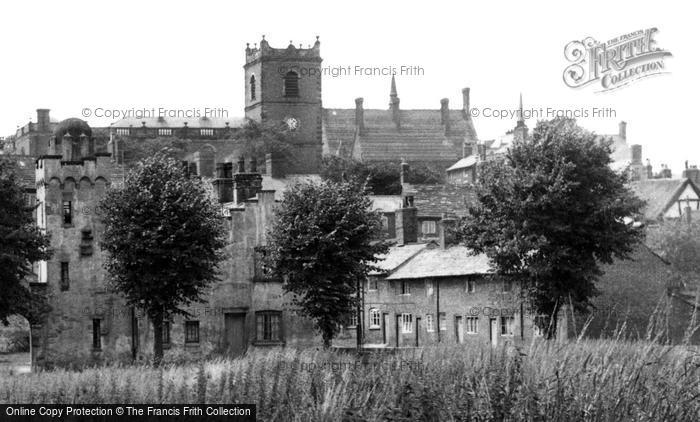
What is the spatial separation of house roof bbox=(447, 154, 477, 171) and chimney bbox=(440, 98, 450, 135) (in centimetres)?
1742

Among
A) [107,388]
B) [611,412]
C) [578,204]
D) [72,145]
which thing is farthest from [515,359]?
[72,145]

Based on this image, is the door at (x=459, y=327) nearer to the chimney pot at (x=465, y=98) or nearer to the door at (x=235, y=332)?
the door at (x=235, y=332)

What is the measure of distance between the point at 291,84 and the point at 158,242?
97395 mm

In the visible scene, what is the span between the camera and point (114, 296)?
5466 centimetres

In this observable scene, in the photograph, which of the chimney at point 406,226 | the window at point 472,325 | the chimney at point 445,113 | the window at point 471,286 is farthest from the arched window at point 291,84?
the window at point 472,325

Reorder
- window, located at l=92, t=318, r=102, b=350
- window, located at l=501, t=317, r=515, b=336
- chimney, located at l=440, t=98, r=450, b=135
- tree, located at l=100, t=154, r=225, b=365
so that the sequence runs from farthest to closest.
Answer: chimney, located at l=440, t=98, r=450, b=135 → window, located at l=501, t=317, r=515, b=336 → window, located at l=92, t=318, r=102, b=350 → tree, located at l=100, t=154, r=225, b=365

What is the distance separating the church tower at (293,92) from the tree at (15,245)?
9116 cm

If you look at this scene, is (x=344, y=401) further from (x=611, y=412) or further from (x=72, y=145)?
(x=72, y=145)

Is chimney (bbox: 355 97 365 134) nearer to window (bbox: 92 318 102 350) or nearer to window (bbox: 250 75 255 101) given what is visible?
window (bbox: 250 75 255 101)

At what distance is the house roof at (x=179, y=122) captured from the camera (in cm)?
14425

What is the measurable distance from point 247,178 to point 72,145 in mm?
8746

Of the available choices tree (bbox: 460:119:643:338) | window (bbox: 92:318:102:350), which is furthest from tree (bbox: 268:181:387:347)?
window (bbox: 92:318:102:350)

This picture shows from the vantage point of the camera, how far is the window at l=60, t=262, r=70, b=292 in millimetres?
54000

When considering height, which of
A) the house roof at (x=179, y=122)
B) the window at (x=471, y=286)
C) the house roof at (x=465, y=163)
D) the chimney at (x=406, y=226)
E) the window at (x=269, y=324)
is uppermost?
the house roof at (x=179, y=122)
